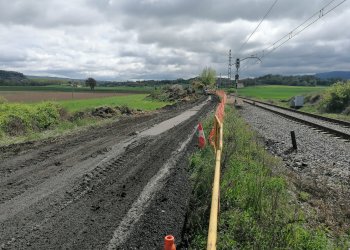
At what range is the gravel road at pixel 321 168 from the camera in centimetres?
753

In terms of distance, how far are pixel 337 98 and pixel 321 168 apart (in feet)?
94.7

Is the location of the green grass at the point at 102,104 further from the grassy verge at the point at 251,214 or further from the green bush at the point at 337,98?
the grassy verge at the point at 251,214

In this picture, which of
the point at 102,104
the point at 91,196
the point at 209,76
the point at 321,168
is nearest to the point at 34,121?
the point at 91,196

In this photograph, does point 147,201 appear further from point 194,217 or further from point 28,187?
point 28,187

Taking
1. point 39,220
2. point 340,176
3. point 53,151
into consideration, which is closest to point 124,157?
point 53,151

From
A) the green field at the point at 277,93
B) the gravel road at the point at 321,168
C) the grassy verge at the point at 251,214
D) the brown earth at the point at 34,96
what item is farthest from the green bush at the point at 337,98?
the brown earth at the point at 34,96

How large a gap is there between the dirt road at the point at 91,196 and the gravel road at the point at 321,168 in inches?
116

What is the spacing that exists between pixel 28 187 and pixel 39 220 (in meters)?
2.34

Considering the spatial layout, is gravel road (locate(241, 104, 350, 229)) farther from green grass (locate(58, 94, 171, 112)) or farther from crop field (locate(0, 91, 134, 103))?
crop field (locate(0, 91, 134, 103))

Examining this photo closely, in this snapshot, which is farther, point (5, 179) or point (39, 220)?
point (5, 179)

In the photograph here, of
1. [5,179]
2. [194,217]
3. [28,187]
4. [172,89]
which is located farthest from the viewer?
[172,89]

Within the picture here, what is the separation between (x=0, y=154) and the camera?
13.0m

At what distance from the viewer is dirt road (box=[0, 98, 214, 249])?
5879 millimetres

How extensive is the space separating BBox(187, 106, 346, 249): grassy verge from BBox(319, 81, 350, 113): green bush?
2998 cm
